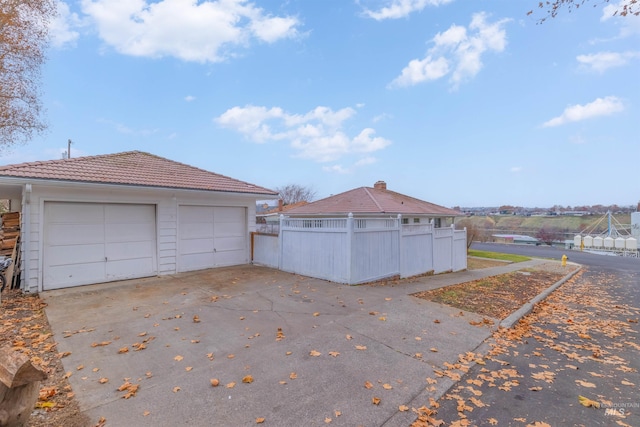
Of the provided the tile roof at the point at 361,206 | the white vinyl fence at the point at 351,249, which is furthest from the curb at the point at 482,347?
the tile roof at the point at 361,206

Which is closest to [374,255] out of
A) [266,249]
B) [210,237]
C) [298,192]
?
[266,249]

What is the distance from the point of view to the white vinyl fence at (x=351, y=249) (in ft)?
26.6

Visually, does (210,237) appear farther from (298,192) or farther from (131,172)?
(298,192)

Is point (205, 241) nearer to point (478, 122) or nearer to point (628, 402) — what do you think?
point (628, 402)

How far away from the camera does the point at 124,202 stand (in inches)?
327

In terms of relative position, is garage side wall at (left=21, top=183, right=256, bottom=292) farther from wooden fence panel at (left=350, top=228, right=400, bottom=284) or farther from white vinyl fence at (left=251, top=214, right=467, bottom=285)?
wooden fence panel at (left=350, top=228, right=400, bottom=284)

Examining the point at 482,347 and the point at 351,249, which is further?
the point at 351,249

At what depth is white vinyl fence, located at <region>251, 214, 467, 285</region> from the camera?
319 inches

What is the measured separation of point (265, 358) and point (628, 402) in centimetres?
406

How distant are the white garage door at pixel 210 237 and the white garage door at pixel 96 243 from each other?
2.92 feet

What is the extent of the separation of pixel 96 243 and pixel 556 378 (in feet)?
32.9

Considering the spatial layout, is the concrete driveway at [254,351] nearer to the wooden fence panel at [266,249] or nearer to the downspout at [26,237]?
the downspout at [26,237]

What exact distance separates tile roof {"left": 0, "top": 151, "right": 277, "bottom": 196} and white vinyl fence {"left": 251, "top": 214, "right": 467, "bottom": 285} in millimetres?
2238

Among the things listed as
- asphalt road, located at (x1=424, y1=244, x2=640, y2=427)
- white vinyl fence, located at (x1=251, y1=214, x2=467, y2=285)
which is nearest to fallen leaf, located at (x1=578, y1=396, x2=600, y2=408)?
asphalt road, located at (x1=424, y1=244, x2=640, y2=427)
